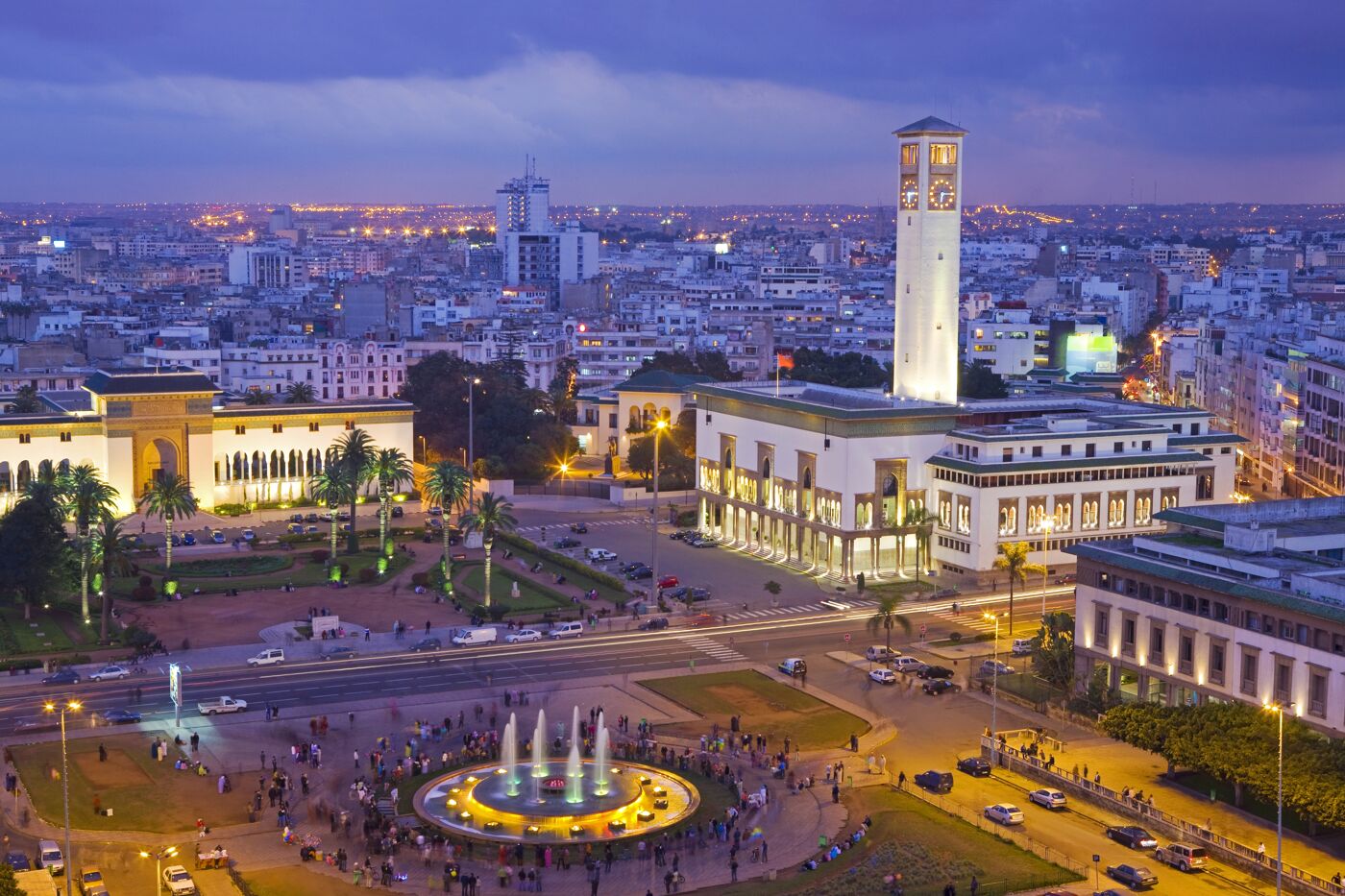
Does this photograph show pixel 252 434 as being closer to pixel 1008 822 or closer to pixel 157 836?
pixel 157 836

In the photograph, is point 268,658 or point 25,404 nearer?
point 268,658

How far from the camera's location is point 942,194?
10156 cm

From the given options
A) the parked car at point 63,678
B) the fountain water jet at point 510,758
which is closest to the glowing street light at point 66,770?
the parked car at point 63,678

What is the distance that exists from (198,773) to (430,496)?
39.4 m

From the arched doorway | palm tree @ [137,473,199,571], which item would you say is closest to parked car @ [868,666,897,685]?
palm tree @ [137,473,199,571]

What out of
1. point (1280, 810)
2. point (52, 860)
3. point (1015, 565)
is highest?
point (1015, 565)

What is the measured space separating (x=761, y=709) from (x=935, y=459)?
1146 inches

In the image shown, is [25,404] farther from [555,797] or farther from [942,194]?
[555,797]

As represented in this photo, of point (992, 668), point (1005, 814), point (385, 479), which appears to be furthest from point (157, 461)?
point (1005, 814)

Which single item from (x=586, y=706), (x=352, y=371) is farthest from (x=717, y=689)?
(x=352, y=371)

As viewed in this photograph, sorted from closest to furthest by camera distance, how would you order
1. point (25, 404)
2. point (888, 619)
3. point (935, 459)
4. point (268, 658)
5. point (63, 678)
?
point (63, 678)
point (268, 658)
point (888, 619)
point (935, 459)
point (25, 404)

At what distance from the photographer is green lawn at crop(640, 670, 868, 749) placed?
65.8 m

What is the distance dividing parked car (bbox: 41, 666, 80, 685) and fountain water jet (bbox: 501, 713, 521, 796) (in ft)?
66.7

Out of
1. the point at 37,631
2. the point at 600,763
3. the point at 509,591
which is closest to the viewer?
the point at 600,763
